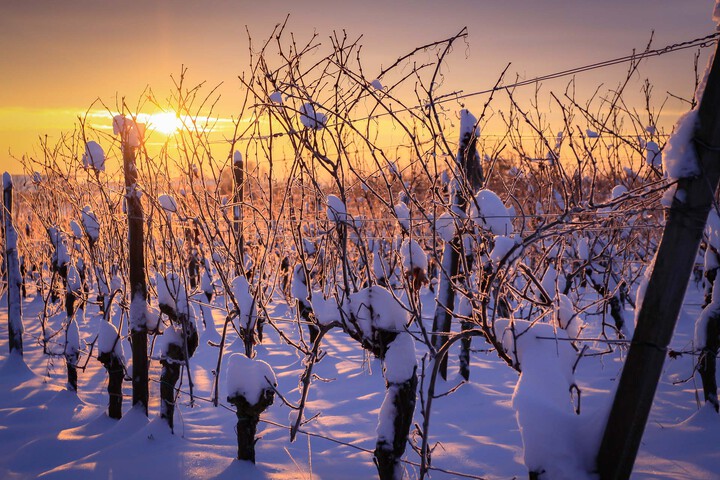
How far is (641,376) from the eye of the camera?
2.22 metres

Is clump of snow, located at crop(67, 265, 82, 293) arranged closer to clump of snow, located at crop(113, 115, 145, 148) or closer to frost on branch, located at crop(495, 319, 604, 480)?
clump of snow, located at crop(113, 115, 145, 148)

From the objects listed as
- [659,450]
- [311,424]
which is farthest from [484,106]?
[311,424]

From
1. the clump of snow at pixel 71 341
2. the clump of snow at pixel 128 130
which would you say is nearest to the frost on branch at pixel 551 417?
the clump of snow at pixel 128 130

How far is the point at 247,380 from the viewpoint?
3.79m

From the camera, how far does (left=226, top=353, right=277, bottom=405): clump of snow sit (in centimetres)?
379

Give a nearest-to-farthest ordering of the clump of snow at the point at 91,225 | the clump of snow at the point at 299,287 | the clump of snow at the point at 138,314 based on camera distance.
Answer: the clump of snow at the point at 138,314, the clump of snow at the point at 91,225, the clump of snow at the point at 299,287

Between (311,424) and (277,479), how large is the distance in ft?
3.94

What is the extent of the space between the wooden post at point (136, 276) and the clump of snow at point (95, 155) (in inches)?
29.3

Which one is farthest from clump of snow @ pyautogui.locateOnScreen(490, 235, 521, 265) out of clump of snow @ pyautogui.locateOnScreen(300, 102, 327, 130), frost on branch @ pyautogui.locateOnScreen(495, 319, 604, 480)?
clump of snow @ pyautogui.locateOnScreen(300, 102, 327, 130)

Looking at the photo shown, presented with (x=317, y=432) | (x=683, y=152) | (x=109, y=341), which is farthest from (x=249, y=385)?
(x=683, y=152)

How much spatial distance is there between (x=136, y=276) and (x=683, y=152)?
4.13 metres

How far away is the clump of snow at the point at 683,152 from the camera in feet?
7.03

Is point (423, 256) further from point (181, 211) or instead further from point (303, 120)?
point (181, 211)

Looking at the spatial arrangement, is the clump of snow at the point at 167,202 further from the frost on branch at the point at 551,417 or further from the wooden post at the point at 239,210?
the frost on branch at the point at 551,417
